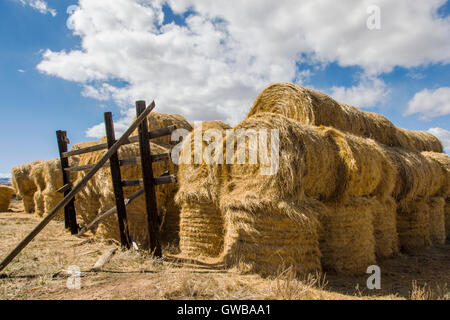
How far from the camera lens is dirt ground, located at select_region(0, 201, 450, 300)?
13.6 ft

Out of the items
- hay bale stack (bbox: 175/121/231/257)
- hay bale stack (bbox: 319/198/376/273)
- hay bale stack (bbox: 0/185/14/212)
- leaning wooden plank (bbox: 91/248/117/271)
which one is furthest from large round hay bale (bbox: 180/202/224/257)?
hay bale stack (bbox: 0/185/14/212)

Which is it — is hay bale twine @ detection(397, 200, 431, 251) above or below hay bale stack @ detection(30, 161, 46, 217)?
below

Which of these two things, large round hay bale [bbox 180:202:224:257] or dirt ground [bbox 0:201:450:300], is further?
large round hay bale [bbox 180:202:224:257]

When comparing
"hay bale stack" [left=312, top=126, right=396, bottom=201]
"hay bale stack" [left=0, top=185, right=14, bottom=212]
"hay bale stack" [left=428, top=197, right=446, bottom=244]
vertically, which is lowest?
"hay bale stack" [left=428, top=197, right=446, bottom=244]

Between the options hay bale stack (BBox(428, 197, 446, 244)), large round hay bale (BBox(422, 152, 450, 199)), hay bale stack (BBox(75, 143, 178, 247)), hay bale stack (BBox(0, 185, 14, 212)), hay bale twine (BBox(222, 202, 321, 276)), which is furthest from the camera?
hay bale stack (BBox(0, 185, 14, 212))

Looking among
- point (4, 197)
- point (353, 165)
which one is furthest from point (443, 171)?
point (4, 197)

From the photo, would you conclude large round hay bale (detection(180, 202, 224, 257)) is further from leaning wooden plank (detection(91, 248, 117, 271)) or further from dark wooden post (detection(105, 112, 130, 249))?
Result: leaning wooden plank (detection(91, 248, 117, 271))

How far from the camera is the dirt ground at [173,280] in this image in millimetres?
4141

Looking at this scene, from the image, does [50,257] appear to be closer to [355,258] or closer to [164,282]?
[164,282]

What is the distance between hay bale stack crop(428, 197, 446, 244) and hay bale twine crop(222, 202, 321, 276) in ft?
21.2

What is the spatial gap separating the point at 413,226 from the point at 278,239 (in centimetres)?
566

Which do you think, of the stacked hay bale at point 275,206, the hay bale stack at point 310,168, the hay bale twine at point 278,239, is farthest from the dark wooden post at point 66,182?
the hay bale twine at point 278,239

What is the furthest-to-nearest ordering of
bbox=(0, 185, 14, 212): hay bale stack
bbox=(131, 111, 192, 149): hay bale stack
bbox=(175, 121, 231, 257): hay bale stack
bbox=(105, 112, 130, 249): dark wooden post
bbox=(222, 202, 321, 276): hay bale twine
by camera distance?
bbox=(0, 185, 14, 212): hay bale stack < bbox=(131, 111, 192, 149): hay bale stack < bbox=(105, 112, 130, 249): dark wooden post < bbox=(175, 121, 231, 257): hay bale stack < bbox=(222, 202, 321, 276): hay bale twine

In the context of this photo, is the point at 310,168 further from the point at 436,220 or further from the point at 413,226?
the point at 436,220
